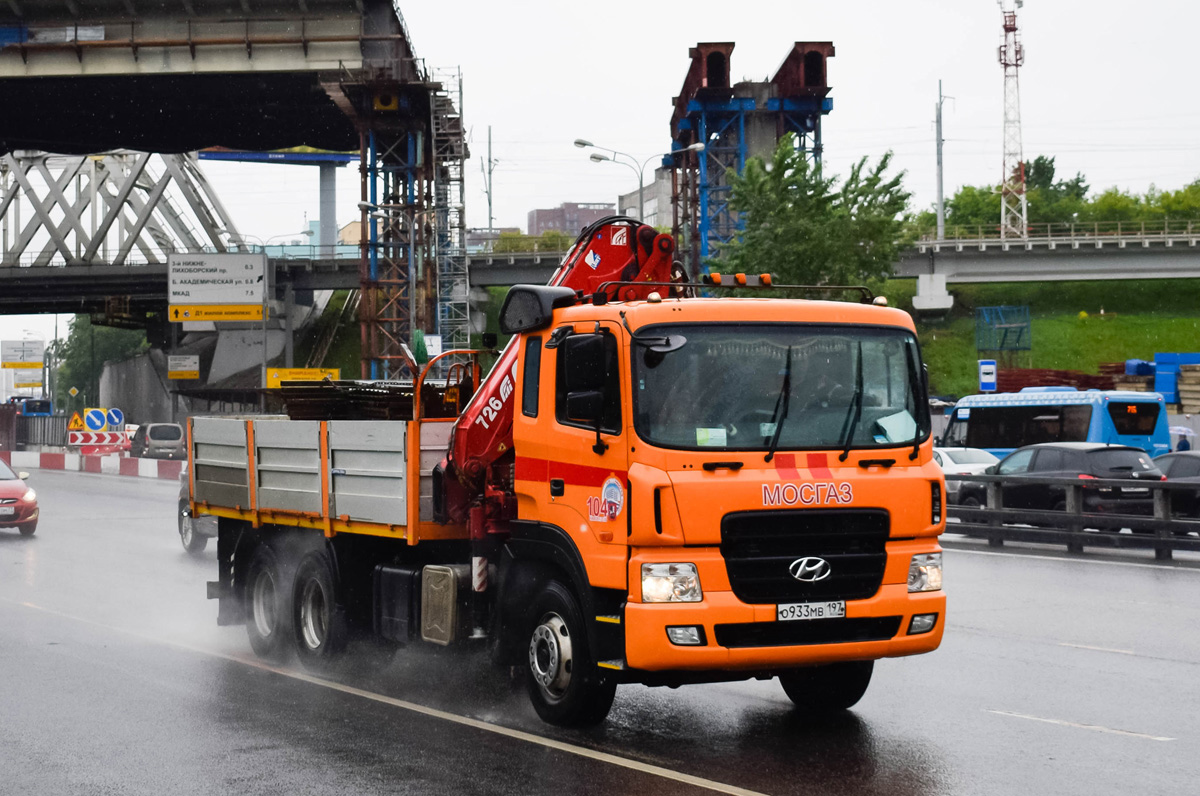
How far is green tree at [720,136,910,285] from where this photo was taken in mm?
37219

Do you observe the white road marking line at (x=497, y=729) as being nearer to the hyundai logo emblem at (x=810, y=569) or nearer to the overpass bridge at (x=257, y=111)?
the hyundai logo emblem at (x=810, y=569)

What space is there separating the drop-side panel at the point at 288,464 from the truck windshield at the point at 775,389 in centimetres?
379

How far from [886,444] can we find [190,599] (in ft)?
31.7

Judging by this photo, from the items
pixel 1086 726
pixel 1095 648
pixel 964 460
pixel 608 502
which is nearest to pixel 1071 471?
pixel 964 460

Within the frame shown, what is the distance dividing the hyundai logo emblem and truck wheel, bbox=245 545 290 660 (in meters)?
4.98

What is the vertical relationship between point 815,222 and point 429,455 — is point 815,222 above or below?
above

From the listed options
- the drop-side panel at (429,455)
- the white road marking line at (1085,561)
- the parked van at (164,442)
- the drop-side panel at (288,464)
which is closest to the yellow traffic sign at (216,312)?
the parked van at (164,442)

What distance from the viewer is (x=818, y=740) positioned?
773 cm

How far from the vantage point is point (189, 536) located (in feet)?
66.9

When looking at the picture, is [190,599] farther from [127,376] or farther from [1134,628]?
[127,376]

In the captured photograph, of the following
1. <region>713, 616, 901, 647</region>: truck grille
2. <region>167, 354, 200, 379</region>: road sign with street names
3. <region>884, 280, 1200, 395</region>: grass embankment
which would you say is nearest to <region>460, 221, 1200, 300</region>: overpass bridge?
<region>884, 280, 1200, 395</region>: grass embankment

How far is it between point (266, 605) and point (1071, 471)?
15255 mm

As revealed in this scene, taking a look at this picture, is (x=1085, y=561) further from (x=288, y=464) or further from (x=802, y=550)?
(x=802, y=550)

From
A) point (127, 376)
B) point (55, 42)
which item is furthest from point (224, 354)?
point (55, 42)
